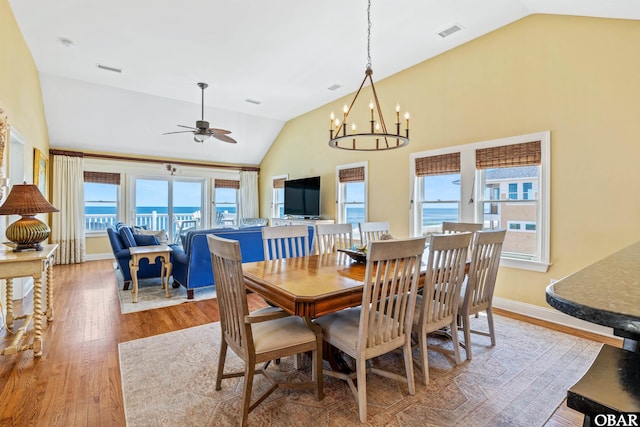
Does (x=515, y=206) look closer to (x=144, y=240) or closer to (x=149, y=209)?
(x=144, y=240)

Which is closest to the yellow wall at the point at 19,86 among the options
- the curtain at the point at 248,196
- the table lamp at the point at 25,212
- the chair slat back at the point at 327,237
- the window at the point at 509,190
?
the table lamp at the point at 25,212

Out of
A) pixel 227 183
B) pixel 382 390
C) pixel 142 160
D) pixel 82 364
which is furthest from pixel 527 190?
pixel 142 160

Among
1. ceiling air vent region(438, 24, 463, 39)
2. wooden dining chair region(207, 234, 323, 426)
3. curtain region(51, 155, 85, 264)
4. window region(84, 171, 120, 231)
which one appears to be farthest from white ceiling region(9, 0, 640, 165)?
wooden dining chair region(207, 234, 323, 426)

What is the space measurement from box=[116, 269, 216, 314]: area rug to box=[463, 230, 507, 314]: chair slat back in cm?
323

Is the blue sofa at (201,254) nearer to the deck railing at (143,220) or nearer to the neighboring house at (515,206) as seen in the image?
the neighboring house at (515,206)

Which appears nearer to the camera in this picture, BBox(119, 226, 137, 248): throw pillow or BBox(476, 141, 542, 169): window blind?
BBox(476, 141, 542, 169): window blind

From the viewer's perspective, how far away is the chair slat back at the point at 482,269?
244cm

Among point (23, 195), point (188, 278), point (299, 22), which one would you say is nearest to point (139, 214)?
point (188, 278)

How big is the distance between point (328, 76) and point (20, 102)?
4.16m

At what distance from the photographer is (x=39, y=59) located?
4562 mm

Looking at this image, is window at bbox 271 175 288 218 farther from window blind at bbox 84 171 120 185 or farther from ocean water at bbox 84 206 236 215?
window blind at bbox 84 171 120 185

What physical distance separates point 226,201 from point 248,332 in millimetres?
7577

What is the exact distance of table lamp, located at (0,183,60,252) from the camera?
103 inches

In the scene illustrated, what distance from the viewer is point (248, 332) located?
5.62 feet
